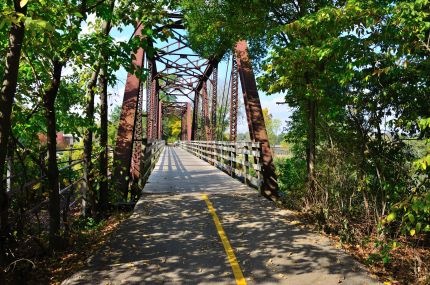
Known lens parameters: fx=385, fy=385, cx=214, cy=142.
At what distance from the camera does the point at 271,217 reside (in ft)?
23.4

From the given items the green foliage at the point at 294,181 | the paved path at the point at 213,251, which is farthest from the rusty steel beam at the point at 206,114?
the paved path at the point at 213,251

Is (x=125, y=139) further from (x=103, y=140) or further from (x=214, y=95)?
(x=214, y=95)

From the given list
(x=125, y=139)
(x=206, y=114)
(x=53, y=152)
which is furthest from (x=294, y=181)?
(x=206, y=114)

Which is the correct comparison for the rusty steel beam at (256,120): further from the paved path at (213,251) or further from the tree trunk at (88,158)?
the tree trunk at (88,158)

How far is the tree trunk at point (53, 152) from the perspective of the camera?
206 inches

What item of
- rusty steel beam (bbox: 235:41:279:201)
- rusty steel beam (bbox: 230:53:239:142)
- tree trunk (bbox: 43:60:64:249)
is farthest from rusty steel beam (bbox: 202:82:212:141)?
tree trunk (bbox: 43:60:64:249)

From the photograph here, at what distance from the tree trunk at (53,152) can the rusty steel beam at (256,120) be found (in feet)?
17.5

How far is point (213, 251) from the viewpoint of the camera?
5.28 meters

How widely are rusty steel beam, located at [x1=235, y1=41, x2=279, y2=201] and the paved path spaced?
1.40m

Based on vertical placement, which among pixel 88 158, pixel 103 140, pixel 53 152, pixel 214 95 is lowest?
pixel 88 158

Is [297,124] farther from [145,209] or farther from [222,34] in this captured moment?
[145,209]

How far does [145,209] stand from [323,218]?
3475mm

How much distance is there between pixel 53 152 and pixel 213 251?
8.60 ft

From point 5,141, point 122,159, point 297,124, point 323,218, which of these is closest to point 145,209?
point 122,159
